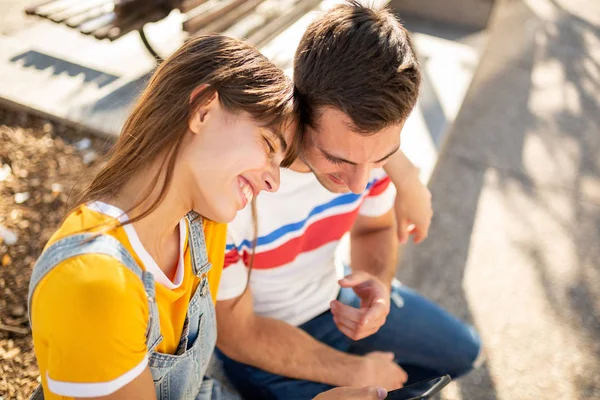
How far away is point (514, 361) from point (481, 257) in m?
0.75

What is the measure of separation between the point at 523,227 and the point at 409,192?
5.99ft

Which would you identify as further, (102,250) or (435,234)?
(435,234)

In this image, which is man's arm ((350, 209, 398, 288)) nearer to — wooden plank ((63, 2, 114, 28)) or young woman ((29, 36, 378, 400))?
young woman ((29, 36, 378, 400))

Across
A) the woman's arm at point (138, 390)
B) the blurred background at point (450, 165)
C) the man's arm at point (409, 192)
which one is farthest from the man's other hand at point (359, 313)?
the blurred background at point (450, 165)

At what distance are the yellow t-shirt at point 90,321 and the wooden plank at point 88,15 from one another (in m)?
2.35

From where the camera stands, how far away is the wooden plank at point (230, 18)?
11.4 ft

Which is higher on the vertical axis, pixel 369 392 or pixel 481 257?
pixel 369 392

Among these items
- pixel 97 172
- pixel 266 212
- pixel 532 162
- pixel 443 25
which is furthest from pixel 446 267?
pixel 443 25

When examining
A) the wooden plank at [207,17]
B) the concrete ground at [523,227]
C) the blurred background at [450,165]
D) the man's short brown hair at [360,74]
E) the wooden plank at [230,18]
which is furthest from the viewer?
the wooden plank at [230,18]

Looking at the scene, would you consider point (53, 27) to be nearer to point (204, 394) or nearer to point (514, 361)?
point (204, 394)

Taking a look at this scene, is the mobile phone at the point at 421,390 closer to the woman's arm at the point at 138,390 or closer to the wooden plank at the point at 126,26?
the woman's arm at the point at 138,390

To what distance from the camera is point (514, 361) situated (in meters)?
3.06

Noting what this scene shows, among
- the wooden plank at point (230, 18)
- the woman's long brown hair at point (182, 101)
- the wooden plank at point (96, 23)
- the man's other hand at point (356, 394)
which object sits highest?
the woman's long brown hair at point (182, 101)

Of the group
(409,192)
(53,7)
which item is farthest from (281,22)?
(409,192)
